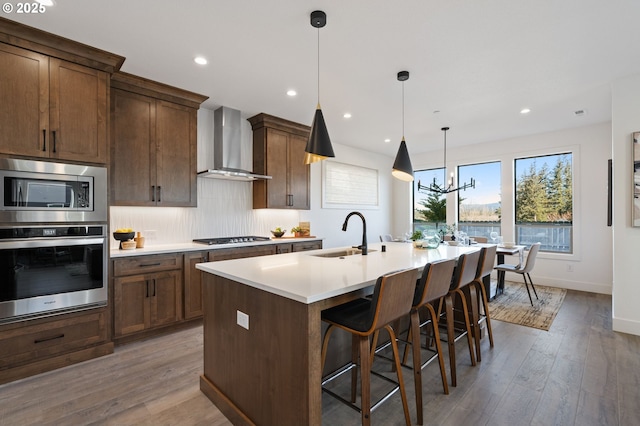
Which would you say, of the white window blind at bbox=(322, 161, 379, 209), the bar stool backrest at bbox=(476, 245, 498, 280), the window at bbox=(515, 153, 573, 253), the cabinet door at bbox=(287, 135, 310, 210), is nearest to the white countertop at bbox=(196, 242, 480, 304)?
the bar stool backrest at bbox=(476, 245, 498, 280)

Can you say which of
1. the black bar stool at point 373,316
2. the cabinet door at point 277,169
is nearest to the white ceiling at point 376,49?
the cabinet door at point 277,169

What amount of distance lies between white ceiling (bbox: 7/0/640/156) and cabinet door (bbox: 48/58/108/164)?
29 centimetres

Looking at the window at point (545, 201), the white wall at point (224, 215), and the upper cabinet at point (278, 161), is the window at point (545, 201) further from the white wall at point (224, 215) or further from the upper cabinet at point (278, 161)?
the upper cabinet at point (278, 161)

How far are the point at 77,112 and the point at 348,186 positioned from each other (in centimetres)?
468

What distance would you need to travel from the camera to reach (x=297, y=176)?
194 inches

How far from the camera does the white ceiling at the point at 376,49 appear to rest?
217 cm

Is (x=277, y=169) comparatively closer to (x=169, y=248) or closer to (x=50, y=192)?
(x=169, y=248)

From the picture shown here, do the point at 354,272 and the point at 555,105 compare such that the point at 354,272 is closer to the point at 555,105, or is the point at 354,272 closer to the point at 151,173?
the point at 151,173

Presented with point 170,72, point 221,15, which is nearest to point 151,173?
point 170,72

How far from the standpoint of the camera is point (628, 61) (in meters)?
2.90

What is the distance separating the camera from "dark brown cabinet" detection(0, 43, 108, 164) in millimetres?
2311

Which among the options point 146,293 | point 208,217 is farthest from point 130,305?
point 208,217

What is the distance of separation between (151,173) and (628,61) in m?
5.05

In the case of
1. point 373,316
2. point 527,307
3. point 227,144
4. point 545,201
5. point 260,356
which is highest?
point 227,144
